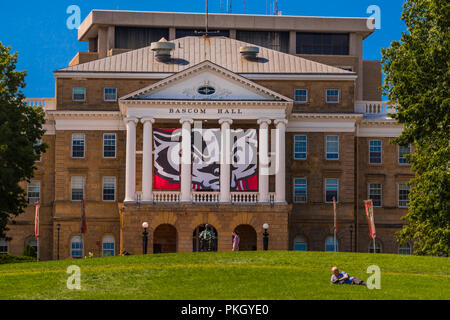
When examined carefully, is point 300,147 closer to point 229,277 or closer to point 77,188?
point 77,188

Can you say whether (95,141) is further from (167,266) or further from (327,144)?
(167,266)

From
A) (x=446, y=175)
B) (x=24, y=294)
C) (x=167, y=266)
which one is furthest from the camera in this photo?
(x=446, y=175)

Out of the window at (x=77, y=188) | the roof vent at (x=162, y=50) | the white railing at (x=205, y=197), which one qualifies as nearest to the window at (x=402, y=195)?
the white railing at (x=205, y=197)

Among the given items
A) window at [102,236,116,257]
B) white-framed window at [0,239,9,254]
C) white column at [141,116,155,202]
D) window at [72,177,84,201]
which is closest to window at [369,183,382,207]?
white column at [141,116,155,202]

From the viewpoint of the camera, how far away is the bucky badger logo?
88.0 m

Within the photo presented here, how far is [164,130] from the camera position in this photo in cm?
8844

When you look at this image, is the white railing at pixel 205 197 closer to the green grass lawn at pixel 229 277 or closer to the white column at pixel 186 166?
the white column at pixel 186 166

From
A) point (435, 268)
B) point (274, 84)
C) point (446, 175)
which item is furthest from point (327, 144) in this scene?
point (435, 268)

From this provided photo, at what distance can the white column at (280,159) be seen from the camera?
87.6 meters

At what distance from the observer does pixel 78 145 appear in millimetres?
93375

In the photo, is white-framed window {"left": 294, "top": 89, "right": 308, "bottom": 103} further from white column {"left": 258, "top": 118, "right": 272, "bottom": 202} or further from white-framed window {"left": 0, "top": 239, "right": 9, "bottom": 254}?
white-framed window {"left": 0, "top": 239, "right": 9, "bottom": 254}

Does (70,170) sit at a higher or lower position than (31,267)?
higher
